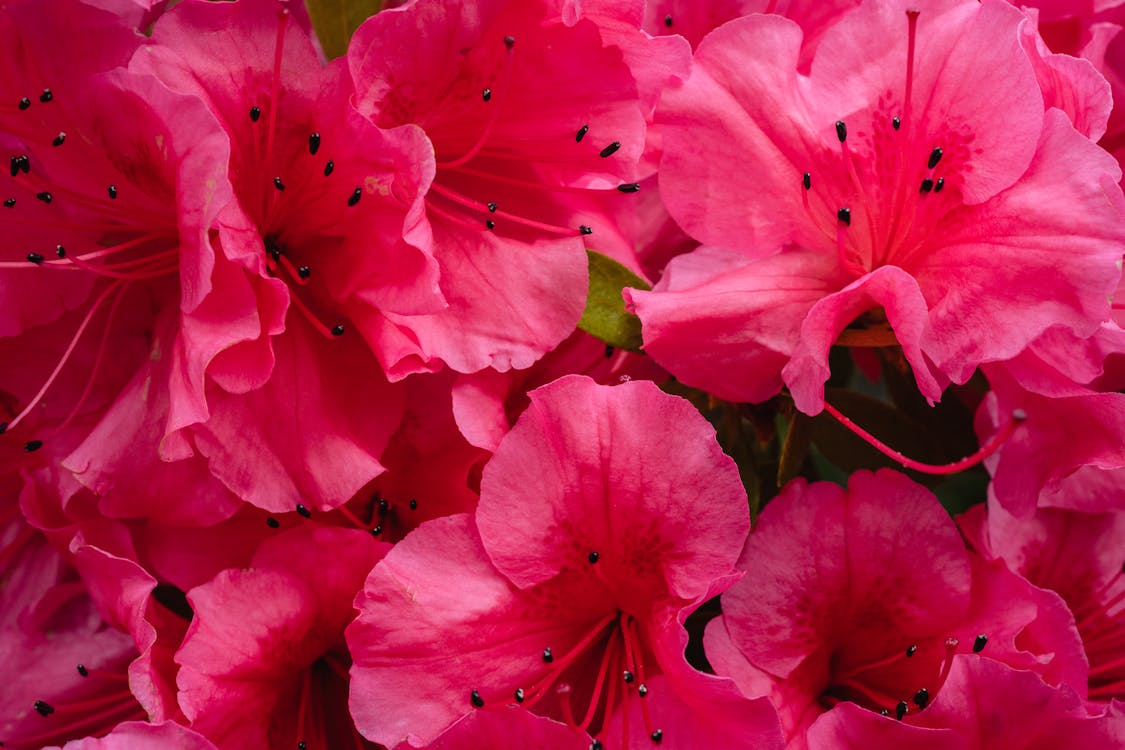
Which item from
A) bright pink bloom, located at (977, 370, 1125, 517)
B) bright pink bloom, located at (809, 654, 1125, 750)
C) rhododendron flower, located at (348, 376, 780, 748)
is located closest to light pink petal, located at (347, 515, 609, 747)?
rhododendron flower, located at (348, 376, 780, 748)

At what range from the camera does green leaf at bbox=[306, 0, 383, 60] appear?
35.2 inches

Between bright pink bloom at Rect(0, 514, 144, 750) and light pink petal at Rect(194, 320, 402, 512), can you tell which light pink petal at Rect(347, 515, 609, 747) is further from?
bright pink bloom at Rect(0, 514, 144, 750)

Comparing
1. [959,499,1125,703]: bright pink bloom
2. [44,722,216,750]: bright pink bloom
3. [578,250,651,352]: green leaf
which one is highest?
[578,250,651,352]: green leaf

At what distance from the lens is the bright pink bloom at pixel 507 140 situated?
0.79 meters

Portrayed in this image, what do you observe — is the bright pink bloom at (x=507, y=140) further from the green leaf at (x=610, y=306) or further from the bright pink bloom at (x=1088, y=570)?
the bright pink bloom at (x=1088, y=570)

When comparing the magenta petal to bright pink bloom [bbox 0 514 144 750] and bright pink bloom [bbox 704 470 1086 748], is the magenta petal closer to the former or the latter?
bright pink bloom [bbox 704 470 1086 748]

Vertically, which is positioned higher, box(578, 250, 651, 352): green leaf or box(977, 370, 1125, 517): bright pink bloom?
box(578, 250, 651, 352): green leaf

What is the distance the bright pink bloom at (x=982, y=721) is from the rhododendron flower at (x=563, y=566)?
0.23 ft

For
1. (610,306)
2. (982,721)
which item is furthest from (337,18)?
(982,721)

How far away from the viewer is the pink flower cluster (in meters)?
0.77

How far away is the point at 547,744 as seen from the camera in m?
0.77

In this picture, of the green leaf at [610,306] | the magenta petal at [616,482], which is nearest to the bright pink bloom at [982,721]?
the magenta petal at [616,482]

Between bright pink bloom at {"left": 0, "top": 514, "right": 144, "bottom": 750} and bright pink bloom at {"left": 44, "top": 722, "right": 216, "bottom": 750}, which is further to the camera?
bright pink bloom at {"left": 0, "top": 514, "right": 144, "bottom": 750}

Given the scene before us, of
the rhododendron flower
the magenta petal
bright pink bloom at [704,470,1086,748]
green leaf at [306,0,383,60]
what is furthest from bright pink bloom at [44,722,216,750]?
green leaf at [306,0,383,60]
